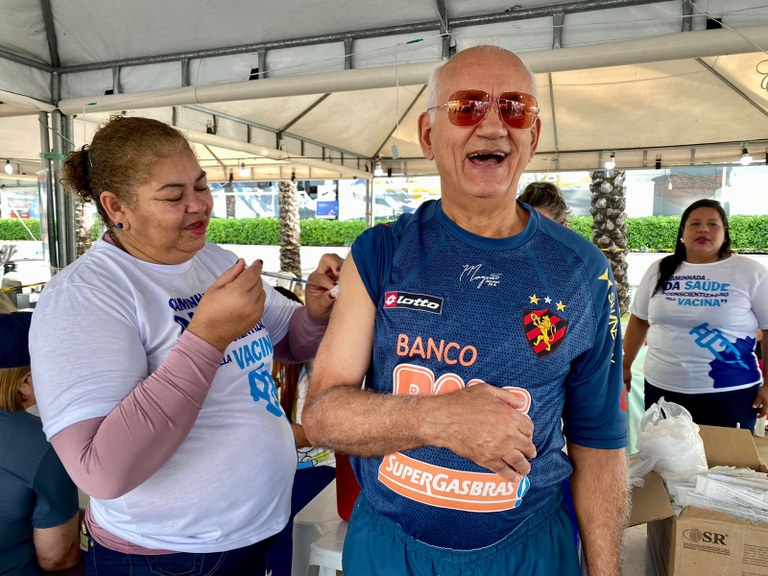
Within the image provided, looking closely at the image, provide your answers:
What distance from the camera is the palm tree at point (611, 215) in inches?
360

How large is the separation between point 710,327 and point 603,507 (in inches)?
84.3

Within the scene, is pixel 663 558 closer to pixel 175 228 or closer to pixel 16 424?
pixel 175 228

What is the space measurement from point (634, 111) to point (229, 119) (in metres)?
4.77

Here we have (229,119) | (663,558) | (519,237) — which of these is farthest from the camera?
(229,119)

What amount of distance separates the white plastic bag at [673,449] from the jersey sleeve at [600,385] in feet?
2.16

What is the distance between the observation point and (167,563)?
112 cm

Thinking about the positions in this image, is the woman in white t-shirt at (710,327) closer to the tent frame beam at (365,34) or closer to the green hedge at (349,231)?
the tent frame beam at (365,34)

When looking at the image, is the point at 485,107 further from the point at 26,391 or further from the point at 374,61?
the point at 374,61

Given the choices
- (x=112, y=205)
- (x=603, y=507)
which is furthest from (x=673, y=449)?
(x=112, y=205)

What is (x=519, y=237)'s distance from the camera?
1053 millimetres

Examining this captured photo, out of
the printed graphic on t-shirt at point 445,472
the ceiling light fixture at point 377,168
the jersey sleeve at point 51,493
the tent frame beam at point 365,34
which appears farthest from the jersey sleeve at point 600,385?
the ceiling light fixture at point 377,168

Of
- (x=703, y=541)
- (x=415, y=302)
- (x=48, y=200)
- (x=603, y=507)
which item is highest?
(x=48, y=200)


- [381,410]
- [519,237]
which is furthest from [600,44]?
[381,410]

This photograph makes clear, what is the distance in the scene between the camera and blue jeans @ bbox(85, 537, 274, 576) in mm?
1118
